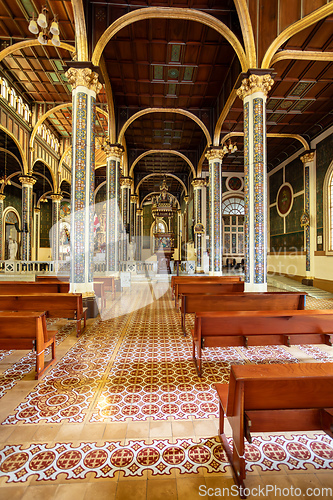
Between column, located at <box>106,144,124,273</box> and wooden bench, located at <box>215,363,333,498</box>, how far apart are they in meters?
9.76

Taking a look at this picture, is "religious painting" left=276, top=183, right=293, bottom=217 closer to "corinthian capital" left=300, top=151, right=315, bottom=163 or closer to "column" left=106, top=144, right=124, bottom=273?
"corinthian capital" left=300, top=151, right=315, bottom=163

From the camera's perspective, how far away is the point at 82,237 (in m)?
6.90

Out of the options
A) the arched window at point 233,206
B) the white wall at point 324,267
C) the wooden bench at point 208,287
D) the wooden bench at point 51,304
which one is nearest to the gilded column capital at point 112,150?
the wooden bench at point 208,287

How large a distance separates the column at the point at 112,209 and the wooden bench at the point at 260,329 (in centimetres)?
792

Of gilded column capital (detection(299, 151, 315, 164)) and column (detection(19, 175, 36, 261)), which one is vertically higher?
gilded column capital (detection(299, 151, 315, 164))

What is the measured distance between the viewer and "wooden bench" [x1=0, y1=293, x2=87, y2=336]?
5.27 m

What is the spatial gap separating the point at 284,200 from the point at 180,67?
433 inches

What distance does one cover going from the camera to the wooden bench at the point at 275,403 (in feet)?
5.84

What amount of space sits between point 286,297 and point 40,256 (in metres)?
24.3

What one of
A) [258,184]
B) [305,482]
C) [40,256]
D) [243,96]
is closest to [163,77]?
[243,96]

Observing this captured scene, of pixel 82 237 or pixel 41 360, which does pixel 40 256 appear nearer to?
pixel 82 237

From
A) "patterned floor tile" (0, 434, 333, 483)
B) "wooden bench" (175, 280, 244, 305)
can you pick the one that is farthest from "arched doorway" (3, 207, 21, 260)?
"patterned floor tile" (0, 434, 333, 483)

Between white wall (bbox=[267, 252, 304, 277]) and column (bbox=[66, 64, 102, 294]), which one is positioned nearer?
column (bbox=[66, 64, 102, 294])

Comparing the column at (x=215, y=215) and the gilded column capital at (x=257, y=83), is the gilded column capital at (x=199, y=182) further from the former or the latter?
the gilded column capital at (x=257, y=83)
